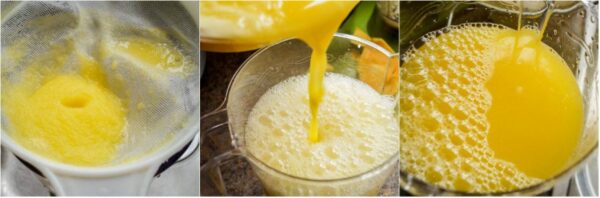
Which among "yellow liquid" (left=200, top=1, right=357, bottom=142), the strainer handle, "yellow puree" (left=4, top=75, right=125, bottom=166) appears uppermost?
"yellow liquid" (left=200, top=1, right=357, bottom=142)

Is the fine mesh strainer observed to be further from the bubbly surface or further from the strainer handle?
the bubbly surface

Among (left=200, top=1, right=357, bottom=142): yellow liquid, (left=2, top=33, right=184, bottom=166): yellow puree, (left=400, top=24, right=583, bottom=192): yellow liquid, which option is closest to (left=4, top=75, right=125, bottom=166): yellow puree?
(left=2, top=33, right=184, bottom=166): yellow puree

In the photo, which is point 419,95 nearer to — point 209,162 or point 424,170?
point 424,170

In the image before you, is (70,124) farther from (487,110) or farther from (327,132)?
(487,110)

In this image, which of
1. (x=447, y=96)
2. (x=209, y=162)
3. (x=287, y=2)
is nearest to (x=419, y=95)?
(x=447, y=96)

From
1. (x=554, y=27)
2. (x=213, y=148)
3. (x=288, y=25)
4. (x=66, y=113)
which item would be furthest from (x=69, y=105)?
(x=554, y=27)

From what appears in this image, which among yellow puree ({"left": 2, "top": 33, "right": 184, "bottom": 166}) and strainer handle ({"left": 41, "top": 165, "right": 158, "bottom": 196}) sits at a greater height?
yellow puree ({"left": 2, "top": 33, "right": 184, "bottom": 166})
